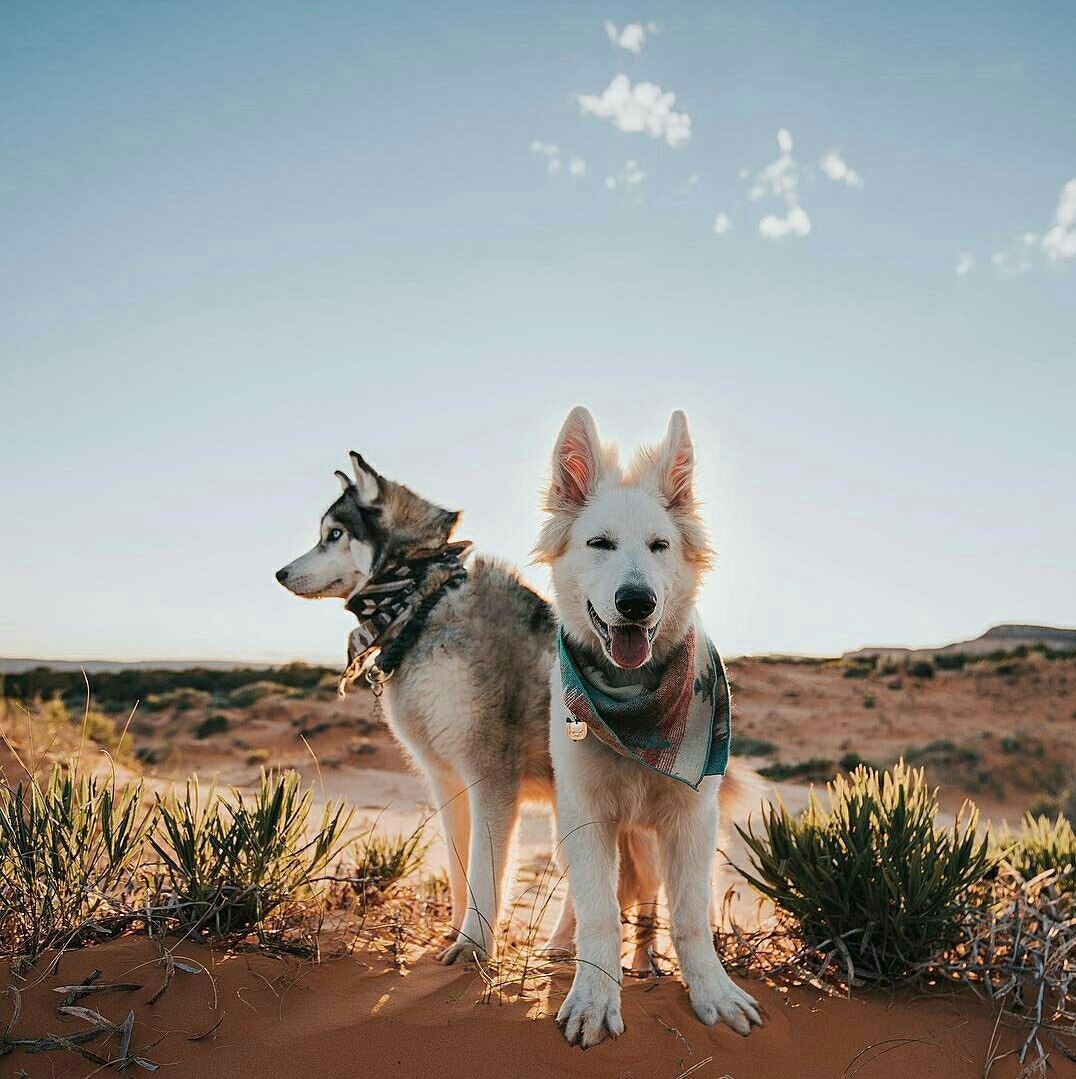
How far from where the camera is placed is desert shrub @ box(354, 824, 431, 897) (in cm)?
536

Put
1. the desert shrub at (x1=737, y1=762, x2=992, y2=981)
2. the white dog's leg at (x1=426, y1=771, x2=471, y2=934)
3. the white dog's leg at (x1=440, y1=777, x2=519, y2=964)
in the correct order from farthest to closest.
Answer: the white dog's leg at (x1=426, y1=771, x2=471, y2=934)
the white dog's leg at (x1=440, y1=777, x2=519, y2=964)
the desert shrub at (x1=737, y1=762, x2=992, y2=981)

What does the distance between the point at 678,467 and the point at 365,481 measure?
2.21 m

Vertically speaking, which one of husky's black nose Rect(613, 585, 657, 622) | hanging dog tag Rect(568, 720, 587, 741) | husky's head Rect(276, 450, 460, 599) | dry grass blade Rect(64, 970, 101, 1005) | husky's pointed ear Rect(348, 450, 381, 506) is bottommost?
dry grass blade Rect(64, 970, 101, 1005)

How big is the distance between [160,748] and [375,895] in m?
18.2

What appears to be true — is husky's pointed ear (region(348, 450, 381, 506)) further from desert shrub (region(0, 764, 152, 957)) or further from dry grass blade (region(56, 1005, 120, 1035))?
dry grass blade (region(56, 1005, 120, 1035))

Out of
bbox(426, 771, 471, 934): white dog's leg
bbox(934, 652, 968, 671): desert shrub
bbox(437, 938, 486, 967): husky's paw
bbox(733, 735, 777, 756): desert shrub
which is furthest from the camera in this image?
bbox(934, 652, 968, 671): desert shrub

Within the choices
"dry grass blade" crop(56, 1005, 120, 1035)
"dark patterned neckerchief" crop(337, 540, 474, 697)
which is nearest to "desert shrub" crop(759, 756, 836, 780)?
"dark patterned neckerchief" crop(337, 540, 474, 697)

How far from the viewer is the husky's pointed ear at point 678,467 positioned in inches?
172

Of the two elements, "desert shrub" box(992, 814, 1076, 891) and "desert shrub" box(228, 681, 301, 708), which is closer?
"desert shrub" box(992, 814, 1076, 891)

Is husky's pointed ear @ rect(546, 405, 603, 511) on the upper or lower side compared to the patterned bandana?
upper

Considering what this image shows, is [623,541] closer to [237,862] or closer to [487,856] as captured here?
[487,856]

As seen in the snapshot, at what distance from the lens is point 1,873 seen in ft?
13.4

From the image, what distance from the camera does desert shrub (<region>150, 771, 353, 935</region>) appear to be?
13.4 ft

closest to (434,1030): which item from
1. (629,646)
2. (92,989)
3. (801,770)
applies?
(92,989)
